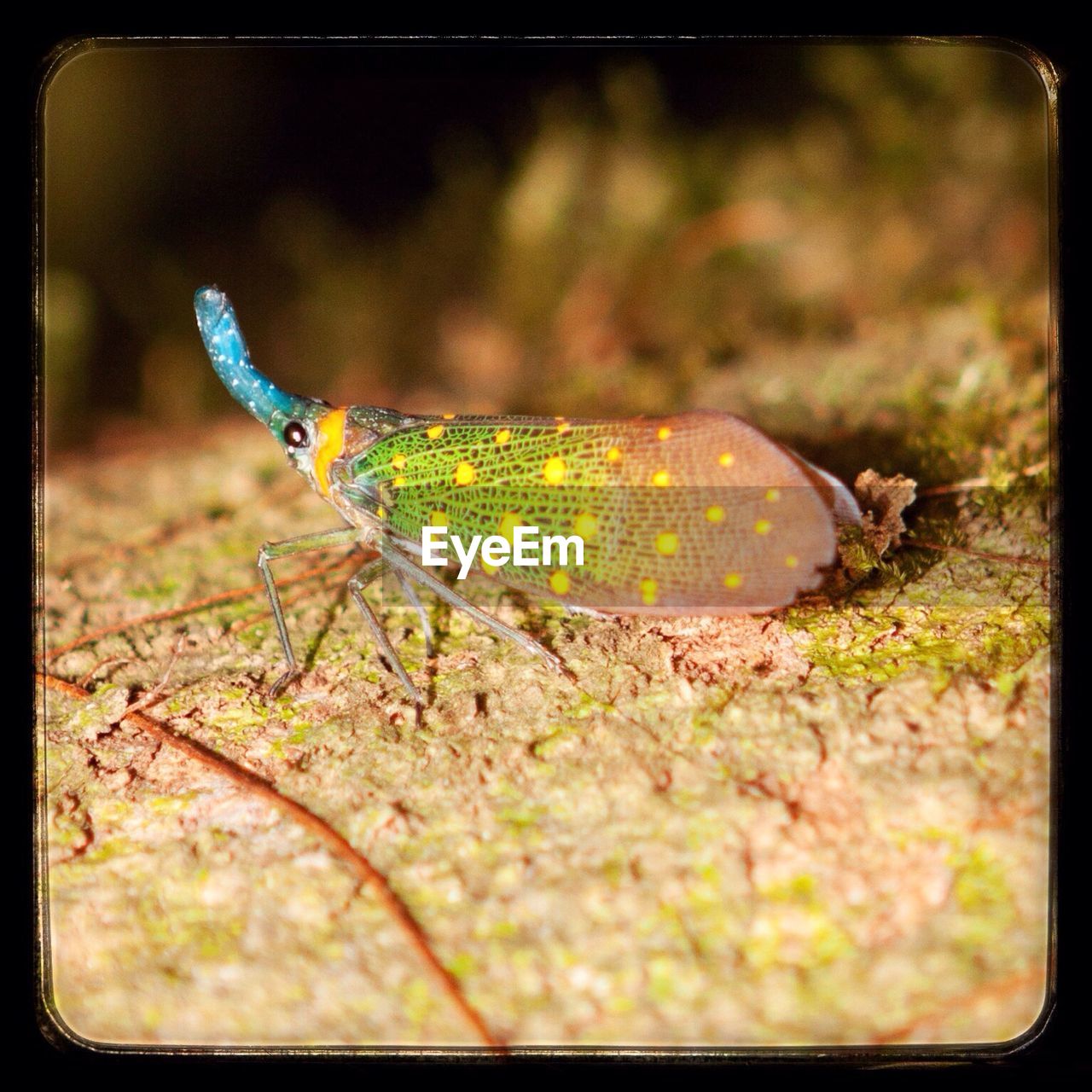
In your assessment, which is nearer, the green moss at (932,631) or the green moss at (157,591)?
the green moss at (932,631)

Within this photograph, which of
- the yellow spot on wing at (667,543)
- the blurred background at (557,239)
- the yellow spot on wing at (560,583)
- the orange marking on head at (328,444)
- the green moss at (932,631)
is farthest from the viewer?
the blurred background at (557,239)

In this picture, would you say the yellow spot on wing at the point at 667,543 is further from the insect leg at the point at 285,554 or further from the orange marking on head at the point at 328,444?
the orange marking on head at the point at 328,444

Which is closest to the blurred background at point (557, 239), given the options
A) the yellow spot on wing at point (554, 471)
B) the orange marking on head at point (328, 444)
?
the orange marking on head at point (328, 444)

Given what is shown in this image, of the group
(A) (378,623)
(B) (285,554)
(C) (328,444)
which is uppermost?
(C) (328,444)

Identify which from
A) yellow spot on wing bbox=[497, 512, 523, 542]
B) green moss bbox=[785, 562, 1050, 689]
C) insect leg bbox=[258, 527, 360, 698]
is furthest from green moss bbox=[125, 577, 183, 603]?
green moss bbox=[785, 562, 1050, 689]

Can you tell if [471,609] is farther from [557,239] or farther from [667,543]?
[557,239]

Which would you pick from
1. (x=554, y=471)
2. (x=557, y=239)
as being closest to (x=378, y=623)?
(x=554, y=471)

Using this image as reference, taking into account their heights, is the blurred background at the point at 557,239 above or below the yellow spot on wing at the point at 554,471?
above

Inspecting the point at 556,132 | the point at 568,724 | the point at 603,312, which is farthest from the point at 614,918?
the point at 556,132
